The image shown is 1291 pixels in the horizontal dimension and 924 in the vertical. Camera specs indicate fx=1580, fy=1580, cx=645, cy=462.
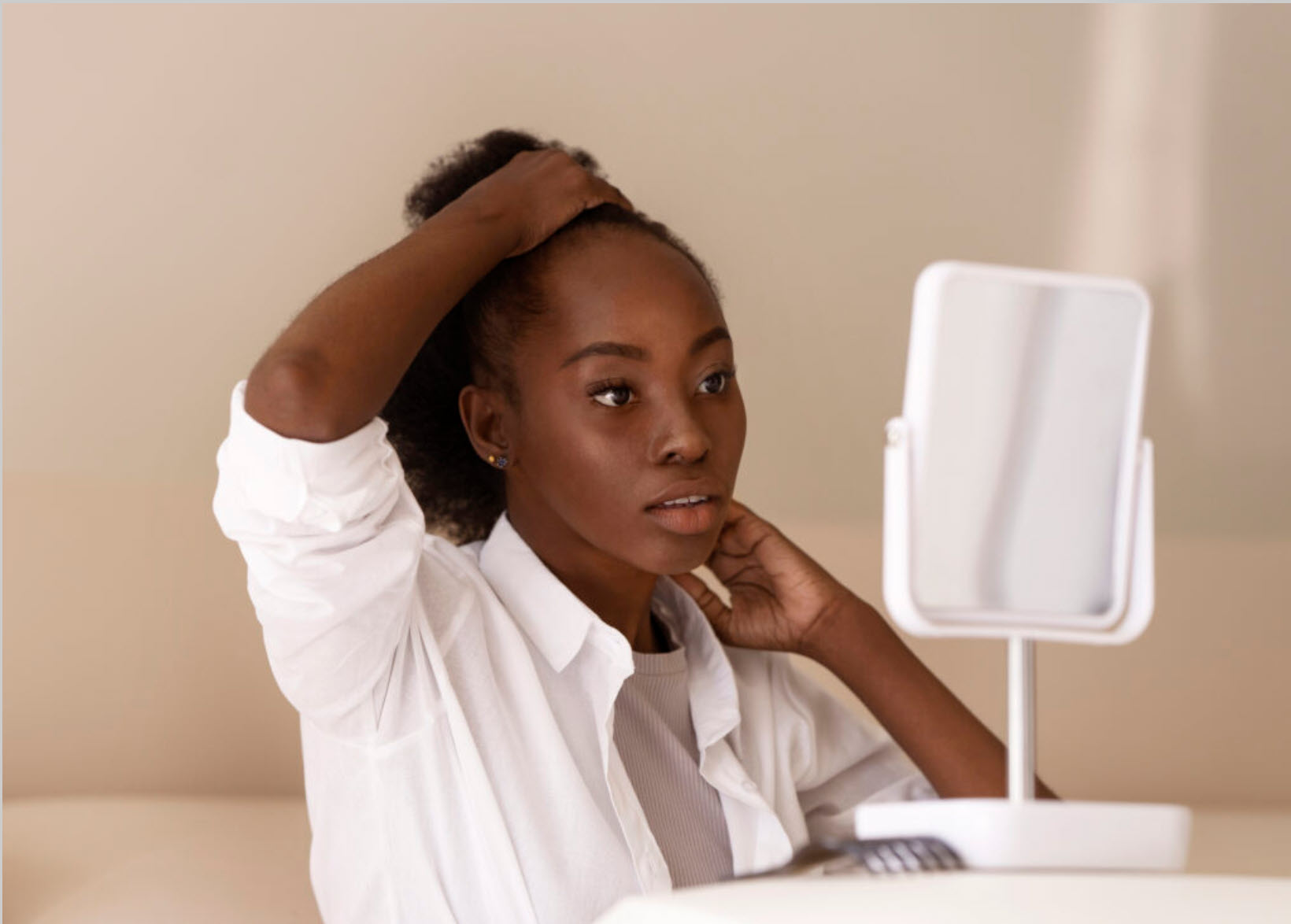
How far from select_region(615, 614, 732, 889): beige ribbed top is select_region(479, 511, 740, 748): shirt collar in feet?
0.08

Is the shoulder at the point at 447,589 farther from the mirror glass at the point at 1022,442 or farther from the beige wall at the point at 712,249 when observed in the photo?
the mirror glass at the point at 1022,442

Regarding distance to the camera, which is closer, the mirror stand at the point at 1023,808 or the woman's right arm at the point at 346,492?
the mirror stand at the point at 1023,808

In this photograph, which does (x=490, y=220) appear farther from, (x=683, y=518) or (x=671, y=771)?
(x=671, y=771)

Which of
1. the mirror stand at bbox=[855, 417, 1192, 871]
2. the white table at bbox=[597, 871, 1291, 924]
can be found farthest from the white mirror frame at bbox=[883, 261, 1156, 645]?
the white table at bbox=[597, 871, 1291, 924]

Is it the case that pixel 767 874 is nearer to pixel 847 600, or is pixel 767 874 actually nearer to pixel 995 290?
pixel 995 290

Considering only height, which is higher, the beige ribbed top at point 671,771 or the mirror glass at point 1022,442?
the mirror glass at point 1022,442

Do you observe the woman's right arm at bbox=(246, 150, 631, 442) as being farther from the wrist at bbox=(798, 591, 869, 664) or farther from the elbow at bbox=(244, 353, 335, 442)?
the wrist at bbox=(798, 591, 869, 664)

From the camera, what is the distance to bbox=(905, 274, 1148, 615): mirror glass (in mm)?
714

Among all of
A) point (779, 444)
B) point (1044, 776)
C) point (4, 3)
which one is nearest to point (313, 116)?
point (4, 3)

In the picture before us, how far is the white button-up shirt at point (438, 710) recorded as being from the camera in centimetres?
103

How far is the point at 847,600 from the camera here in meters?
1.49

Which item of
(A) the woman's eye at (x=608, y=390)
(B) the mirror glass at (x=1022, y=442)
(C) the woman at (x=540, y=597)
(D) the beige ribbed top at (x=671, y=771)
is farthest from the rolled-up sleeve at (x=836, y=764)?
(B) the mirror glass at (x=1022, y=442)

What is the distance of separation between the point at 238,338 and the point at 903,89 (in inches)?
37.3

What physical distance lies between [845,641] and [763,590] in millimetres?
105
